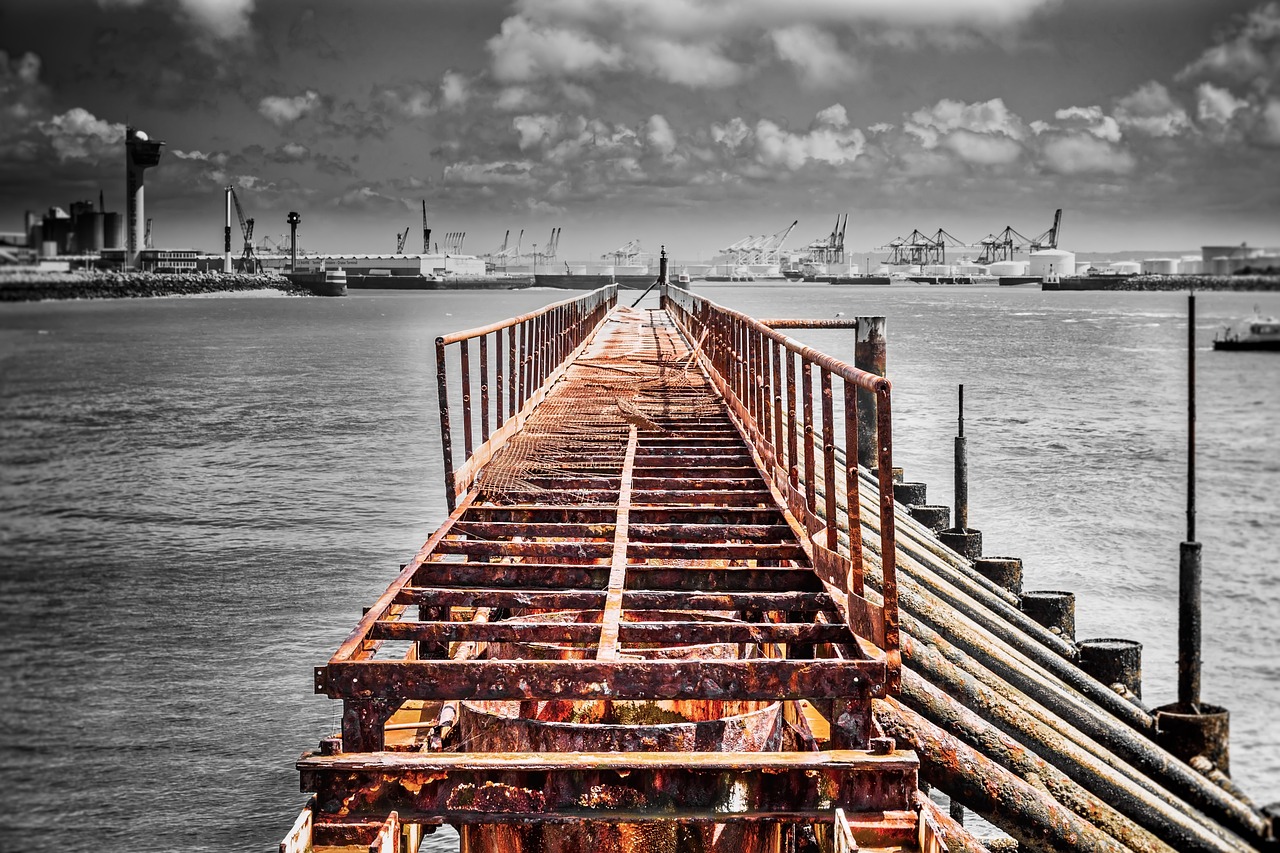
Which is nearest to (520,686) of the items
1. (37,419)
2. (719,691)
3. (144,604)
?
(719,691)

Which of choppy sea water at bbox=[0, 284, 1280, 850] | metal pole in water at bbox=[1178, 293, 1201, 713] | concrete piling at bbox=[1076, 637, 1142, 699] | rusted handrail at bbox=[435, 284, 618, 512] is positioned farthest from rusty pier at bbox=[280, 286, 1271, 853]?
choppy sea water at bbox=[0, 284, 1280, 850]

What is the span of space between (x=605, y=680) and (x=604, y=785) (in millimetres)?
454

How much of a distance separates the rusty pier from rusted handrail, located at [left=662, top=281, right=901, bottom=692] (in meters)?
0.02

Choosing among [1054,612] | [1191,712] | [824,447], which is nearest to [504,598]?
Result: [824,447]

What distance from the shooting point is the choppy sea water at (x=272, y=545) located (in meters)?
16.3

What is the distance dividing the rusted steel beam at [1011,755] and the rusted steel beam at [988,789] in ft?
0.90

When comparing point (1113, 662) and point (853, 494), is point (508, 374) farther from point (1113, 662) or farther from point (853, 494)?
point (853, 494)

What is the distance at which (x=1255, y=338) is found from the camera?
104 m

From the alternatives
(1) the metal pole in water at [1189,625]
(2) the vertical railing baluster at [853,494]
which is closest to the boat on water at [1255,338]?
(1) the metal pole in water at [1189,625]

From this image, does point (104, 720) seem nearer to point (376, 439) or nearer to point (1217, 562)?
point (376, 439)

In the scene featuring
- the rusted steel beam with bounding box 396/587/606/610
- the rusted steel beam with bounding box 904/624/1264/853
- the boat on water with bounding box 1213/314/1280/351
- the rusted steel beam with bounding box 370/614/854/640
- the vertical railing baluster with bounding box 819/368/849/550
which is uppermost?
the boat on water with bounding box 1213/314/1280/351

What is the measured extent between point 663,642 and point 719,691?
98cm

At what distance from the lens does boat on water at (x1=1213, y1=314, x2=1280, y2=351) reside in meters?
101

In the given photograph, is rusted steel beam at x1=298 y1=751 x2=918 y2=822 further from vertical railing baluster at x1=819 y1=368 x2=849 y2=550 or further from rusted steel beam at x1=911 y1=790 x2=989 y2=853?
vertical railing baluster at x1=819 y1=368 x2=849 y2=550
